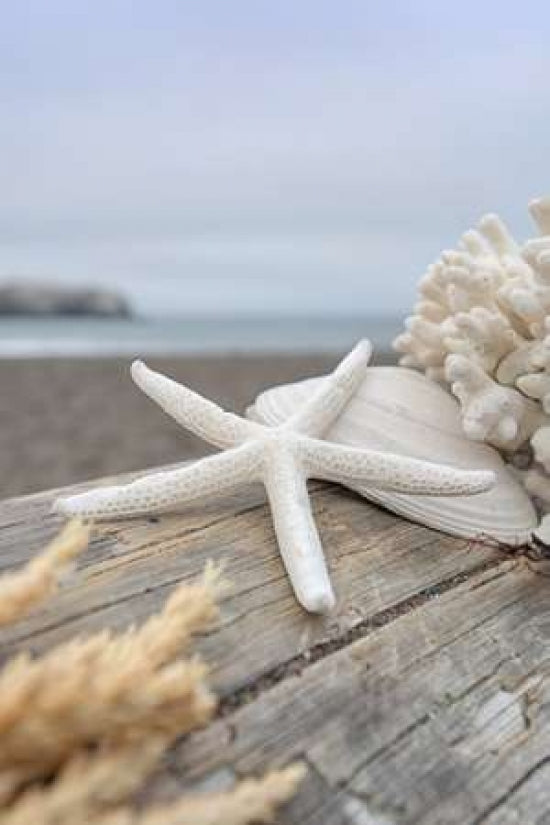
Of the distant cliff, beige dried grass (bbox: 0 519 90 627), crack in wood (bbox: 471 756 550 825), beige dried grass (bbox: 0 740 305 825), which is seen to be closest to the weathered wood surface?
crack in wood (bbox: 471 756 550 825)

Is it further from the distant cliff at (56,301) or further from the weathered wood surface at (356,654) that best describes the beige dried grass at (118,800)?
the distant cliff at (56,301)

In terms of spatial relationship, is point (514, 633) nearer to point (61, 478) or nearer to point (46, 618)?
point (46, 618)

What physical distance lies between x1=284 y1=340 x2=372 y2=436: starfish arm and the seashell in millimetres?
34

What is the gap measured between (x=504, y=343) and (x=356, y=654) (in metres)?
0.86

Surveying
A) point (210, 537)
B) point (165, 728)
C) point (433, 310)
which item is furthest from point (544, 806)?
point (433, 310)

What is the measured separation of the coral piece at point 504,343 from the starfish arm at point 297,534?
0.43 m

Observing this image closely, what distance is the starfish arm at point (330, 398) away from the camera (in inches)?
66.5

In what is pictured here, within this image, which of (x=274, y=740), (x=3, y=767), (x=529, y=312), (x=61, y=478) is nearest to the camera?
(x=3, y=767)

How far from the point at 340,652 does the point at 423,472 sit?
0.46m

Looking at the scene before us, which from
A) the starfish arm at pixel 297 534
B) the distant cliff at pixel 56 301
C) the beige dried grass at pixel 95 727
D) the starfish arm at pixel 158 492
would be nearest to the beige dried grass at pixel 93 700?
the beige dried grass at pixel 95 727

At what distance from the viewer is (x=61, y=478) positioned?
23.2ft

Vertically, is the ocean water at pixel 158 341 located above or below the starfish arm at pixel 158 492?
below

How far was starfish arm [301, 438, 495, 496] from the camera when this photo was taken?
153cm

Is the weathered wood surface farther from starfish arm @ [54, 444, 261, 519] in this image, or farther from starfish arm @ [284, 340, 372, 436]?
starfish arm @ [284, 340, 372, 436]
